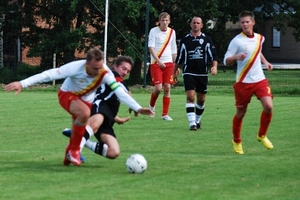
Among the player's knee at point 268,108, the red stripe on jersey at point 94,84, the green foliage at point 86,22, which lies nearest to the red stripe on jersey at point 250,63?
the player's knee at point 268,108

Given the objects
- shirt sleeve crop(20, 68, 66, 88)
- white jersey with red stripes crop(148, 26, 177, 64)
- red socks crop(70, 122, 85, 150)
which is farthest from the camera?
white jersey with red stripes crop(148, 26, 177, 64)

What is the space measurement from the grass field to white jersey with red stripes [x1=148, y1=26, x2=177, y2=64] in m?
1.41

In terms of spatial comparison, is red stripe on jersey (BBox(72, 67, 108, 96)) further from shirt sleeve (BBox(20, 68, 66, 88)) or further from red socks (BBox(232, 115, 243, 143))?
red socks (BBox(232, 115, 243, 143))

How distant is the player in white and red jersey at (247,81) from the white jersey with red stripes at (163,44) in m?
5.69

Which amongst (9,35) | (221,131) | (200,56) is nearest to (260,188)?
(221,131)

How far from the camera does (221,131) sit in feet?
45.0

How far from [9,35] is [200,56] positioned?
20230 millimetres

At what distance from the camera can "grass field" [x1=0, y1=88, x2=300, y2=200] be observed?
7.63 meters

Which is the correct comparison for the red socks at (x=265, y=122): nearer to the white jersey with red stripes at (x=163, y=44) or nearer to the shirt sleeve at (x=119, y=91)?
the shirt sleeve at (x=119, y=91)

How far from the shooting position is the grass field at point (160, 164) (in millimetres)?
7633

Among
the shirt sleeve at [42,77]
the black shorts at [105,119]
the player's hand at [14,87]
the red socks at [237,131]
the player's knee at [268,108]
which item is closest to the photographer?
the player's hand at [14,87]

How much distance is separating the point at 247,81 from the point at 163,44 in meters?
5.97

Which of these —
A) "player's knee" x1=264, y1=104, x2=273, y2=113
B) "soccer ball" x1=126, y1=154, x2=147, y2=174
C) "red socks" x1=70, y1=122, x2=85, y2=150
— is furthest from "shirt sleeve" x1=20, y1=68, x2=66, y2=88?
"player's knee" x1=264, y1=104, x2=273, y2=113

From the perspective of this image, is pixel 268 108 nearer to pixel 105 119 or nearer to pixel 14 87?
pixel 105 119
